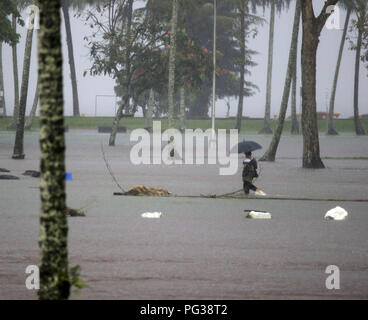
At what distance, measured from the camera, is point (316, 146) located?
118 ft

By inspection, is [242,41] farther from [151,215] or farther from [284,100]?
[151,215]

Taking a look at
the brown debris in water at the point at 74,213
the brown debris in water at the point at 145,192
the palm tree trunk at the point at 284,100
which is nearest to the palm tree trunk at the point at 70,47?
the palm tree trunk at the point at 284,100

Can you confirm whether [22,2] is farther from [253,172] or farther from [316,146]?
[253,172]

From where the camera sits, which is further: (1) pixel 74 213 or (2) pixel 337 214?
(1) pixel 74 213

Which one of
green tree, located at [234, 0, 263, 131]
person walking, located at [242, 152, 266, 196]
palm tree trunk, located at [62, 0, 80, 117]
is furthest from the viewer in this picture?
palm tree trunk, located at [62, 0, 80, 117]

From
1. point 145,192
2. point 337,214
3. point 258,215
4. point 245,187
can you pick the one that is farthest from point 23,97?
point 337,214

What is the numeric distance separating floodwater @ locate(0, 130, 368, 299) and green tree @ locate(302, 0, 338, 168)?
683cm

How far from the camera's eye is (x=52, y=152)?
6828 millimetres

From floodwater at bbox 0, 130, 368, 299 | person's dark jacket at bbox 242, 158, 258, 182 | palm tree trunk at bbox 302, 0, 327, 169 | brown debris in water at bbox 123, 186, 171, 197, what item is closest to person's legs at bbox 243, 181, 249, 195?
floodwater at bbox 0, 130, 368, 299

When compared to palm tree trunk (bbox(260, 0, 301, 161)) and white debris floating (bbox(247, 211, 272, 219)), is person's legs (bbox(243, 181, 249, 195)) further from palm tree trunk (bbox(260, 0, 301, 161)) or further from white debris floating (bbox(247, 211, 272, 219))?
palm tree trunk (bbox(260, 0, 301, 161))

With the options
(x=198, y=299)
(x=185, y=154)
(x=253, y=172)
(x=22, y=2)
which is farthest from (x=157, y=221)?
(x=22, y=2)

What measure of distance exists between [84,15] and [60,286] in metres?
51.0

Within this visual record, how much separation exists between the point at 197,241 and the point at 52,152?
8501mm

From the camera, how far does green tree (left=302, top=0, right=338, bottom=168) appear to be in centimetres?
3572
